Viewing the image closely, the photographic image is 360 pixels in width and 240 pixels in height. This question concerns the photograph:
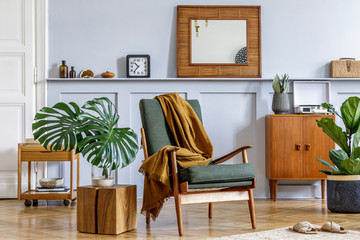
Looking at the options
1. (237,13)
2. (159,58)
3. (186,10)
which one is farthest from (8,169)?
(237,13)

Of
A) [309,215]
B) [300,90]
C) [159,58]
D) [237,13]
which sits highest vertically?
[237,13]

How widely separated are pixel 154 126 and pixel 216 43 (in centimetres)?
182

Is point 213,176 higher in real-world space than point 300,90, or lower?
lower

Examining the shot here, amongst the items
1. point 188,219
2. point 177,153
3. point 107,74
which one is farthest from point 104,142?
point 107,74

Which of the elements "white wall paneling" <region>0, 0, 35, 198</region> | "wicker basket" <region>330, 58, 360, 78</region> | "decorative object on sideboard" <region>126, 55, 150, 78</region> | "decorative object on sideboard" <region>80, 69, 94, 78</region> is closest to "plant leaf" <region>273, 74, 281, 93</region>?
"wicker basket" <region>330, 58, 360, 78</region>

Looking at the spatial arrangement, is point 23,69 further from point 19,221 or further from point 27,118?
point 19,221

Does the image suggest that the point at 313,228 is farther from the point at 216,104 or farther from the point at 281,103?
the point at 216,104

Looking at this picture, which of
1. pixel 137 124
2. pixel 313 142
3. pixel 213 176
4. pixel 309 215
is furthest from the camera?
pixel 137 124

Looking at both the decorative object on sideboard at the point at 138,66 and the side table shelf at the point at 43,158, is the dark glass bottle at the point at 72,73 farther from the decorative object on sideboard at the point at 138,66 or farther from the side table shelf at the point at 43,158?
the side table shelf at the point at 43,158

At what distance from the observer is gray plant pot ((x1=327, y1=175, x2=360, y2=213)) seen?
4.06 metres

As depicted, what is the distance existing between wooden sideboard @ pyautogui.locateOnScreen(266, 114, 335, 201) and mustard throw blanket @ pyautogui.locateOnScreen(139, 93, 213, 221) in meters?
1.29

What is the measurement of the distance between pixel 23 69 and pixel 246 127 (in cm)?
250

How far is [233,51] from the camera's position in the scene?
17.0 ft

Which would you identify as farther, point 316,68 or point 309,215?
point 316,68
